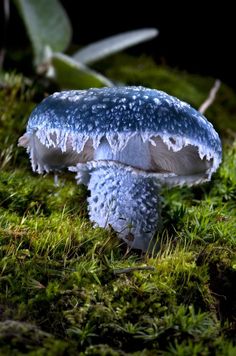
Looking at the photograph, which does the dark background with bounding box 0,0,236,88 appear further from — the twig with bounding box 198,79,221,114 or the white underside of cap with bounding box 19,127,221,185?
the white underside of cap with bounding box 19,127,221,185

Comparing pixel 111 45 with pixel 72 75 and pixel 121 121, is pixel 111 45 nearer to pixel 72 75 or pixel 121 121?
pixel 72 75

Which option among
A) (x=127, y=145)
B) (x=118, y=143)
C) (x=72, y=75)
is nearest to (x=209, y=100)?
(x=72, y=75)

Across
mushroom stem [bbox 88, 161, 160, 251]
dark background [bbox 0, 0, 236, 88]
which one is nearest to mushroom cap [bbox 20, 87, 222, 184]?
mushroom stem [bbox 88, 161, 160, 251]

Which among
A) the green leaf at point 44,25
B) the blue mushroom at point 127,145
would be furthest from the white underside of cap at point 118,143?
the green leaf at point 44,25

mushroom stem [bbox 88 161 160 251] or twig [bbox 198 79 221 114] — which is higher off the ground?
twig [bbox 198 79 221 114]

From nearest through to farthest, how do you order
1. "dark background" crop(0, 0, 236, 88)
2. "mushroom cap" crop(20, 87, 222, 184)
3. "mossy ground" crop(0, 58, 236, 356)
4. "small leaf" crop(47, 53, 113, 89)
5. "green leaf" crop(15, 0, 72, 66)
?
"mossy ground" crop(0, 58, 236, 356)
"mushroom cap" crop(20, 87, 222, 184)
"small leaf" crop(47, 53, 113, 89)
"green leaf" crop(15, 0, 72, 66)
"dark background" crop(0, 0, 236, 88)

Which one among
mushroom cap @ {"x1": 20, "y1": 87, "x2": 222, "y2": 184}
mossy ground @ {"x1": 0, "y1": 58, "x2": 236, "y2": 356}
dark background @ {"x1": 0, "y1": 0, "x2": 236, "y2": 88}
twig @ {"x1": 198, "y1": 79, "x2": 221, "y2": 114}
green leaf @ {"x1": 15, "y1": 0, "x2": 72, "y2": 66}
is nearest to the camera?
mossy ground @ {"x1": 0, "y1": 58, "x2": 236, "y2": 356}

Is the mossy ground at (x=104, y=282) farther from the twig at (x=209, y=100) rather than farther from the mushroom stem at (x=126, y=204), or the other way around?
the twig at (x=209, y=100)

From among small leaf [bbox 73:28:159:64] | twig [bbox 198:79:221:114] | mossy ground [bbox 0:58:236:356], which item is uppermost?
small leaf [bbox 73:28:159:64]
